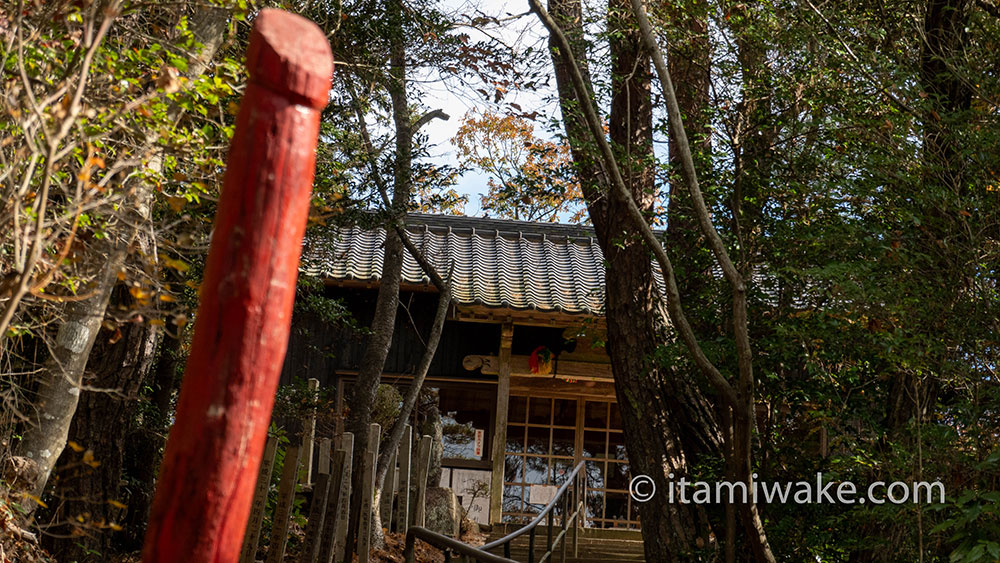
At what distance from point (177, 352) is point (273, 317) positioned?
6.59 metres

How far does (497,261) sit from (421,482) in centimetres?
A: 463

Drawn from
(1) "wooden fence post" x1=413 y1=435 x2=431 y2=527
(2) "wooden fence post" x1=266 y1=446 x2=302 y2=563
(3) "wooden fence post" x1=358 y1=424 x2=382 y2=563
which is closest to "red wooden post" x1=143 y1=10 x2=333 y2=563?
(2) "wooden fence post" x1=266 y1=446 x2=302 y2=563

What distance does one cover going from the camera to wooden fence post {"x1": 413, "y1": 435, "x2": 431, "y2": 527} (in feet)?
26.8

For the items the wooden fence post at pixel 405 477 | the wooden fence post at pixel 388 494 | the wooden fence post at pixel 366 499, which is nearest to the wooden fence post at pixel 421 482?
the wooden fence post at pixel 405 477

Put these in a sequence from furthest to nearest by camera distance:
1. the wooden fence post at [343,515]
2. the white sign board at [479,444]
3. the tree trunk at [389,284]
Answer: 1. the white sign board at [479,444]
2. the tree trunk at [389,284]
3. the wooden fence post at [343,515]

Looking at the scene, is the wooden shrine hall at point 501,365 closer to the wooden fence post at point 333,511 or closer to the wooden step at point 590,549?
the wooden step at point 590,549

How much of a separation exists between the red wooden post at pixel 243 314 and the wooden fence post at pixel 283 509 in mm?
5350

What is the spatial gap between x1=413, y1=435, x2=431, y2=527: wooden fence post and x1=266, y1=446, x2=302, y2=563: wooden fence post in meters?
2.21

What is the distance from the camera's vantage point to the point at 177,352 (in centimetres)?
698

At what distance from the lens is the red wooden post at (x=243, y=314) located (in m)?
0.81

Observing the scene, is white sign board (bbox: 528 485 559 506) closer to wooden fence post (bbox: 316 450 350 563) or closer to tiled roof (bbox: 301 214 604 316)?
tiled roof (bbox: 301 214 604 316)

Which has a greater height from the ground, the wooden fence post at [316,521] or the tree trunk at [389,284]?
the tree trunk at [389,284]

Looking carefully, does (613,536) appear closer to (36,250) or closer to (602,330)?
(602,330)

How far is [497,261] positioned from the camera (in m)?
12.5
